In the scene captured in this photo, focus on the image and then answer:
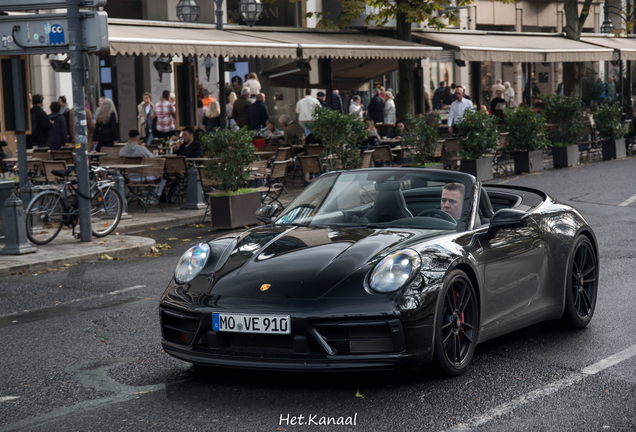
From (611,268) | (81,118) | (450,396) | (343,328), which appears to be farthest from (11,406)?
(81,118)

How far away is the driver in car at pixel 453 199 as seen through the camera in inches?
228

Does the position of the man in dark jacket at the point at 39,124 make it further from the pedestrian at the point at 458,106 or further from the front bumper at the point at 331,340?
the front bumper at the point at 331,340

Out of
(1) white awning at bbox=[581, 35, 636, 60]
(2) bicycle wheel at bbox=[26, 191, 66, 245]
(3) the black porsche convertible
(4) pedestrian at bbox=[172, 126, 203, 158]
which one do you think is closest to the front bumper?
(3) the black porsche convertible

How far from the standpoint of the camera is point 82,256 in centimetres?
1083

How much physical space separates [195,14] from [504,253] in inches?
787

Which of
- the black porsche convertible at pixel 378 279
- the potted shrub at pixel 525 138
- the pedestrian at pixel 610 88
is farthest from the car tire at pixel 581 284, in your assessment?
the pedestrian at pixel 610 88

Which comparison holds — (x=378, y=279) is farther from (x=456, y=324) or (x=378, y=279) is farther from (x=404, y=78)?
(x=404, y=78)

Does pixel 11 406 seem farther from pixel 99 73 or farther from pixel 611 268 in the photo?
pixel 99 73

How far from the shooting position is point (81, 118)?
11.9 m

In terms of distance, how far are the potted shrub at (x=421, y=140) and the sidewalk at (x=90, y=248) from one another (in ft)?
17.1

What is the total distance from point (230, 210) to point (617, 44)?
2137cm

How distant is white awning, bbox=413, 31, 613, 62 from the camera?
2328cm

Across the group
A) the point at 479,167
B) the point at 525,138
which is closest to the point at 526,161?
the point at 525,138

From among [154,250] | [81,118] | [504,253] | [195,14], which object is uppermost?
[195,14]
